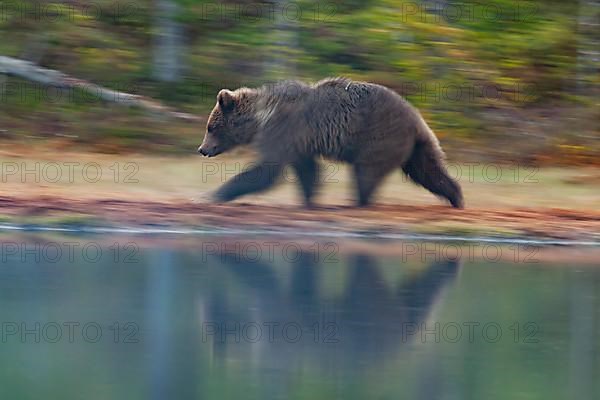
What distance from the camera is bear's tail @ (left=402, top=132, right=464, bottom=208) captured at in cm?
1466

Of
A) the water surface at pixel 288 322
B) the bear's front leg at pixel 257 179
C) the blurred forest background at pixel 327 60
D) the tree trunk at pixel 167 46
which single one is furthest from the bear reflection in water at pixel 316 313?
the tree trunk at pixel 167 46

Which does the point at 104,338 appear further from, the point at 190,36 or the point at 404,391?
the point at 190,36

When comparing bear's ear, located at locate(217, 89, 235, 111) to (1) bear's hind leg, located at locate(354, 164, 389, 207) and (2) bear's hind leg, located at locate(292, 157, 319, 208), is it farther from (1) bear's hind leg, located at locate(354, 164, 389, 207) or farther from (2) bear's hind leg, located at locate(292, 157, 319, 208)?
(1) bear's hind leg, located at locate(354, 164, 389, 207)

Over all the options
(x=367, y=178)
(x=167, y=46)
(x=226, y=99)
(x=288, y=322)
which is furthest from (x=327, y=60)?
(x=288, y=322)

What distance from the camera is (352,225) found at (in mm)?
14117

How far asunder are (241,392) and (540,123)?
15595 millimetres

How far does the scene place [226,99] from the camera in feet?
48.7

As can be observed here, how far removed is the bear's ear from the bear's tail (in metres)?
2.19

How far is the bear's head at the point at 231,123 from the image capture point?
14914mm

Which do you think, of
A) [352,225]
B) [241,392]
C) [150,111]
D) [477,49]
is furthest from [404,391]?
[477,49]

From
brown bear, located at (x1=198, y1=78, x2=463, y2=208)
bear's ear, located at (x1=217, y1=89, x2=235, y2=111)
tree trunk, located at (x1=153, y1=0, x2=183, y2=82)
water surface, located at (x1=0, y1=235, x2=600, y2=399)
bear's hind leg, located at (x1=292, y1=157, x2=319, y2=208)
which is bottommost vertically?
water surface, located at (x1=0, y1=235, x2=600, y2=399)

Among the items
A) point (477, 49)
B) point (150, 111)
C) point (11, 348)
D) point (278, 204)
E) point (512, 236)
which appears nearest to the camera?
point (11, 348)

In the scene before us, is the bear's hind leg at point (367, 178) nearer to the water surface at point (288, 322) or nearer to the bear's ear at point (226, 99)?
the bear's ear at point (226, 99)

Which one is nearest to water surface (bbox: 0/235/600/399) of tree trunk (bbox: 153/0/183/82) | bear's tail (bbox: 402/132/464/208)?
bear's tail (bbox: 402/132/464/208)
